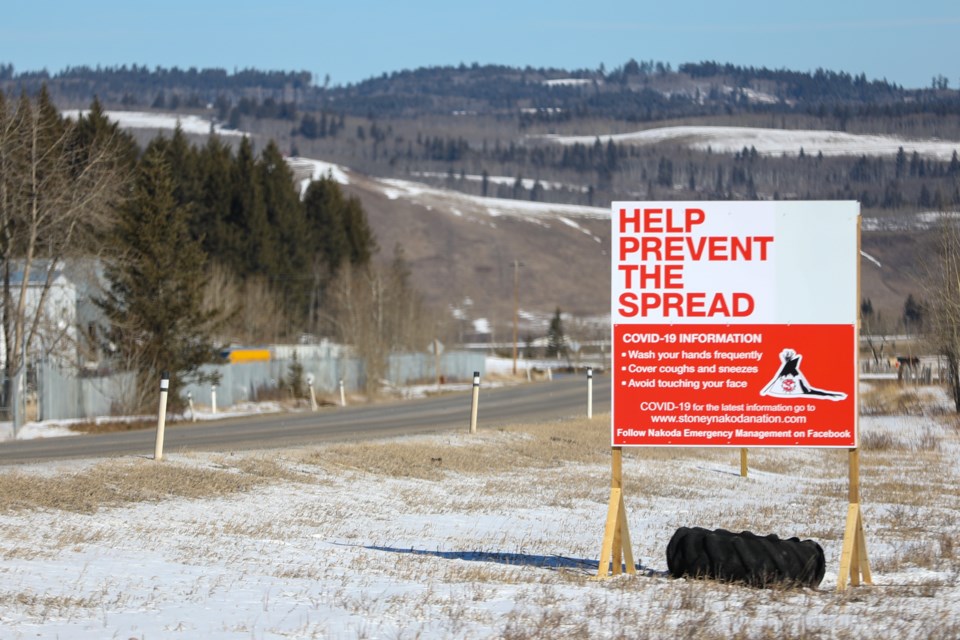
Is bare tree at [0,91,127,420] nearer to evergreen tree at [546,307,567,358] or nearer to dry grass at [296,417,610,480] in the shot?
dry grass at [296,417,610,480]

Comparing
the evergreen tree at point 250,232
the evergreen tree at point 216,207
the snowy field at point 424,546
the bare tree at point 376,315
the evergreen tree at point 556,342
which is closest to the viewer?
the snowy field at point 424,546

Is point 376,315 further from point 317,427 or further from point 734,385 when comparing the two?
point 734,385

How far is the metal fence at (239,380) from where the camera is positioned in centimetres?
4453

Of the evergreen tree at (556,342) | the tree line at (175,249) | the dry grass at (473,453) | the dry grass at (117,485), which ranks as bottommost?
the dry grass at (473,453)

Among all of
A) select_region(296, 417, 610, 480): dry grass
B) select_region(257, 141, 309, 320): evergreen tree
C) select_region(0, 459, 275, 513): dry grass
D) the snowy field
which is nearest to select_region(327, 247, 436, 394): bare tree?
select_region(257, 141, 309, 320): evergreen tree

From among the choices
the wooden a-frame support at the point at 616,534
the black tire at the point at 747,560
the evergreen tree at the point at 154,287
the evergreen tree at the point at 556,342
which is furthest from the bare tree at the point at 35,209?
the evergreen tree at the point at 556,342

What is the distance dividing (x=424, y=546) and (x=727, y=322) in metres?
4.46

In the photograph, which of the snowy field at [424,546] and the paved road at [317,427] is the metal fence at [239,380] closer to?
the paved road at [317,427]

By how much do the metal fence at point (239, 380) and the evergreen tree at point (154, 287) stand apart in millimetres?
1471

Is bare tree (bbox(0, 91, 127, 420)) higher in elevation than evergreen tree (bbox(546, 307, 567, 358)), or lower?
higher

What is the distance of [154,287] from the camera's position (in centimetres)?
4803

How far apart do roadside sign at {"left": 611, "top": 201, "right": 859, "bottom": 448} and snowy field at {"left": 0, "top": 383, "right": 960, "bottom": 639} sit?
1.54 m

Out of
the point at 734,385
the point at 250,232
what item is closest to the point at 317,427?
the point at 734,385

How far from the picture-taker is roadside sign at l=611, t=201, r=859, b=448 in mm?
11719
